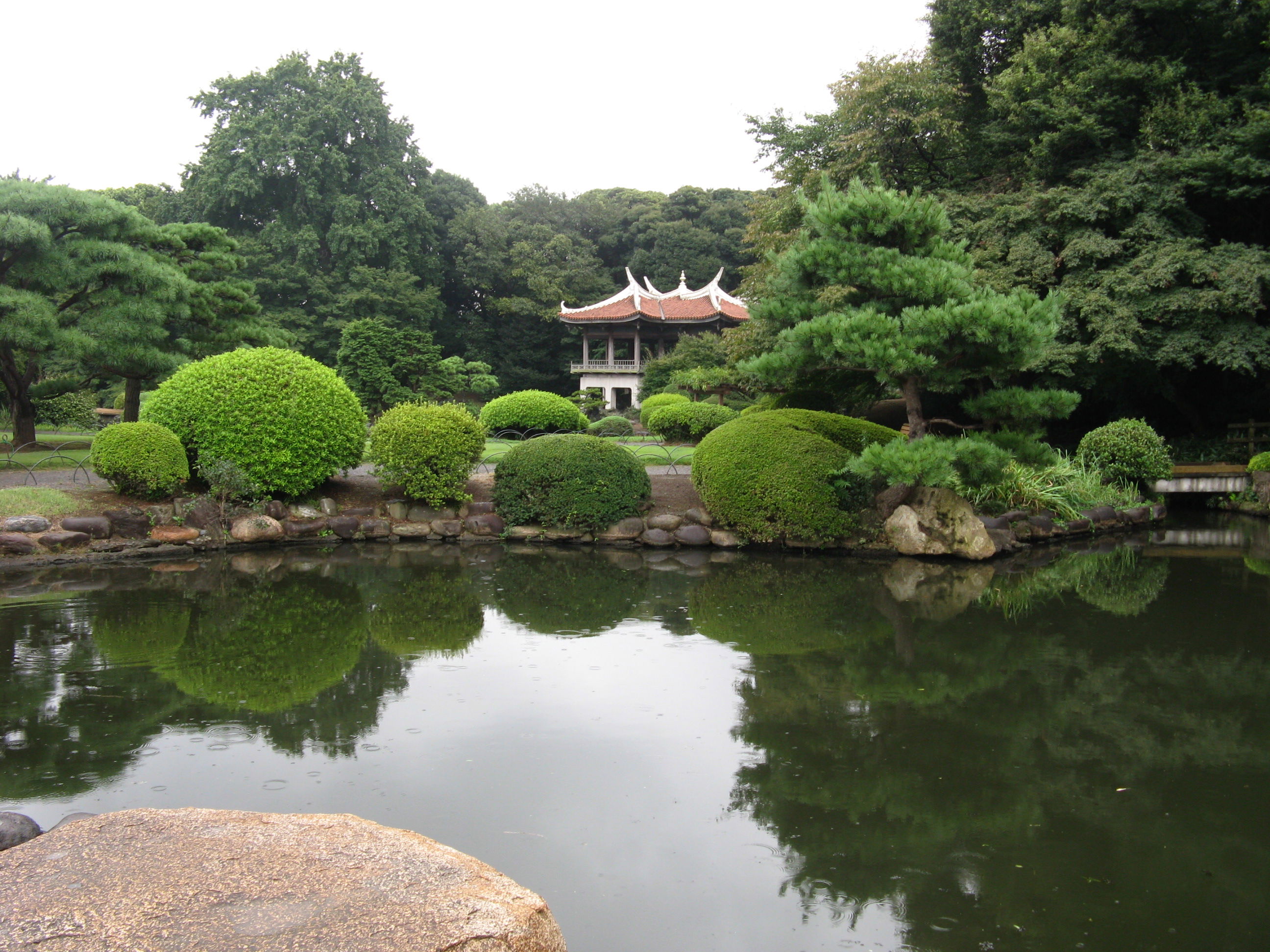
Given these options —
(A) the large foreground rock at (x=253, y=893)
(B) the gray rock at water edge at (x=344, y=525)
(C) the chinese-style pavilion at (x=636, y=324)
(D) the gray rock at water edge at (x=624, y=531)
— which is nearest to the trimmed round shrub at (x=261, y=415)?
(B) the gray rock at water edge at (x=344, y=525)

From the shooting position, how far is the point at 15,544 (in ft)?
28.0

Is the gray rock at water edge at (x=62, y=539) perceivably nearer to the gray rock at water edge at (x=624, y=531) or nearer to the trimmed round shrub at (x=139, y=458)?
the trimmed round shrub at (x=139, y=458)

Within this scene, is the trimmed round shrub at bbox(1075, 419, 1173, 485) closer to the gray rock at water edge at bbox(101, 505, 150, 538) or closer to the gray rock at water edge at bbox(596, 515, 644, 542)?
the gray rock at water edge at bbox(596, 515, 644, 542)

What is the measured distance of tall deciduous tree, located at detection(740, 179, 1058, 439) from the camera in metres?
8.05

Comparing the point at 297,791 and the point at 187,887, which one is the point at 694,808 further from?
the point at 187,887

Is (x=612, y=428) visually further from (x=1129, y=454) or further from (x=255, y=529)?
(x=255, y=529)

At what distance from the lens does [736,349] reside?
44.5 ft

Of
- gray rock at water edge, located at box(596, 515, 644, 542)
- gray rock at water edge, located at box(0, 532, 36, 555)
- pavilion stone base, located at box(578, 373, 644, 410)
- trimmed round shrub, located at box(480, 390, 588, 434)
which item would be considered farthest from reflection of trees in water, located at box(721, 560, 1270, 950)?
pavilion stone base, located at box(578, 373, 644, 410)

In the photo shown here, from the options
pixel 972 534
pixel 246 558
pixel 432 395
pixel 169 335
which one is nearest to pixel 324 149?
pixel 432 395

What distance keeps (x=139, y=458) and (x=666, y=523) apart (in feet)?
19.5

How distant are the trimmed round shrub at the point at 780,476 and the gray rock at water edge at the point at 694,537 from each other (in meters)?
0.27

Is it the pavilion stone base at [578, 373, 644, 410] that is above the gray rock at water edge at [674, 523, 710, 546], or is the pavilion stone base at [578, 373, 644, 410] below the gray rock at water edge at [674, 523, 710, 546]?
above

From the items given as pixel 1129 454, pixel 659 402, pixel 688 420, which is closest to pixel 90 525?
pixel 688 420

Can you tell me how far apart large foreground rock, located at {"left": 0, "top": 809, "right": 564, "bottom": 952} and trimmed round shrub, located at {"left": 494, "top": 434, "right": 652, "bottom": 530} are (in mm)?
7709
